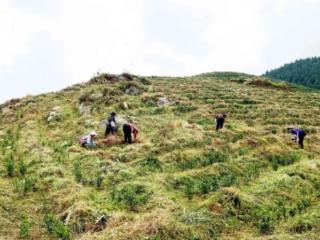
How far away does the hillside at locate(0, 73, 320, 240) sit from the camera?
1950 cm

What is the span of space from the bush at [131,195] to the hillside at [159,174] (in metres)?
0.04

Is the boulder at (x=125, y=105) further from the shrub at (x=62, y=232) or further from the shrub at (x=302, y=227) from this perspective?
the shrub at (x=302, y=227)

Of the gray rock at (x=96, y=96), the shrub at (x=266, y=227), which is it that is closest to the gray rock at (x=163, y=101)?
the gray rock at (x=96, y=96)

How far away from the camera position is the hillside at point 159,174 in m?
19.5

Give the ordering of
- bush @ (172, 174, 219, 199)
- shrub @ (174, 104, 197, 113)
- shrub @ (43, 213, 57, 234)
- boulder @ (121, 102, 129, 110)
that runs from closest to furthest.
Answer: shrub @ (43, 213, 57, 234)
bush @ (172, 174, 219, 199)
boulder @ (121, 102, 129, 110)
shrub @ (174, 104, 197, 113)

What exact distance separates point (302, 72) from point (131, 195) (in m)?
148

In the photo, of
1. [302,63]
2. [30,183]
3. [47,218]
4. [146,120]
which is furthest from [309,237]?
[302,63]

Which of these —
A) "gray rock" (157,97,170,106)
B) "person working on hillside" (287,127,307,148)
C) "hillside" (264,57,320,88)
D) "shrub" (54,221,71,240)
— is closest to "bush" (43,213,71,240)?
"shrub" (54,221,71,240)

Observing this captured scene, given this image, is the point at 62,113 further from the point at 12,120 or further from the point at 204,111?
the point at 204,111

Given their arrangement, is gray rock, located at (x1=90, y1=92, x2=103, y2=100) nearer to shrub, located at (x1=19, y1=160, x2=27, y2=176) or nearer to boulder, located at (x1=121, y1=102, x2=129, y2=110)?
boulder, located at (x1=121, y1=102, x2=129, y2=110)

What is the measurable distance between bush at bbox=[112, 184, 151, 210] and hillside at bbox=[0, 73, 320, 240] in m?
0.04

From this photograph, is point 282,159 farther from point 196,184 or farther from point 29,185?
point 29,185

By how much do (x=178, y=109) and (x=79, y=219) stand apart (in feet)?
81.7

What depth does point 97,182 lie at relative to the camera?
24.5 meters
